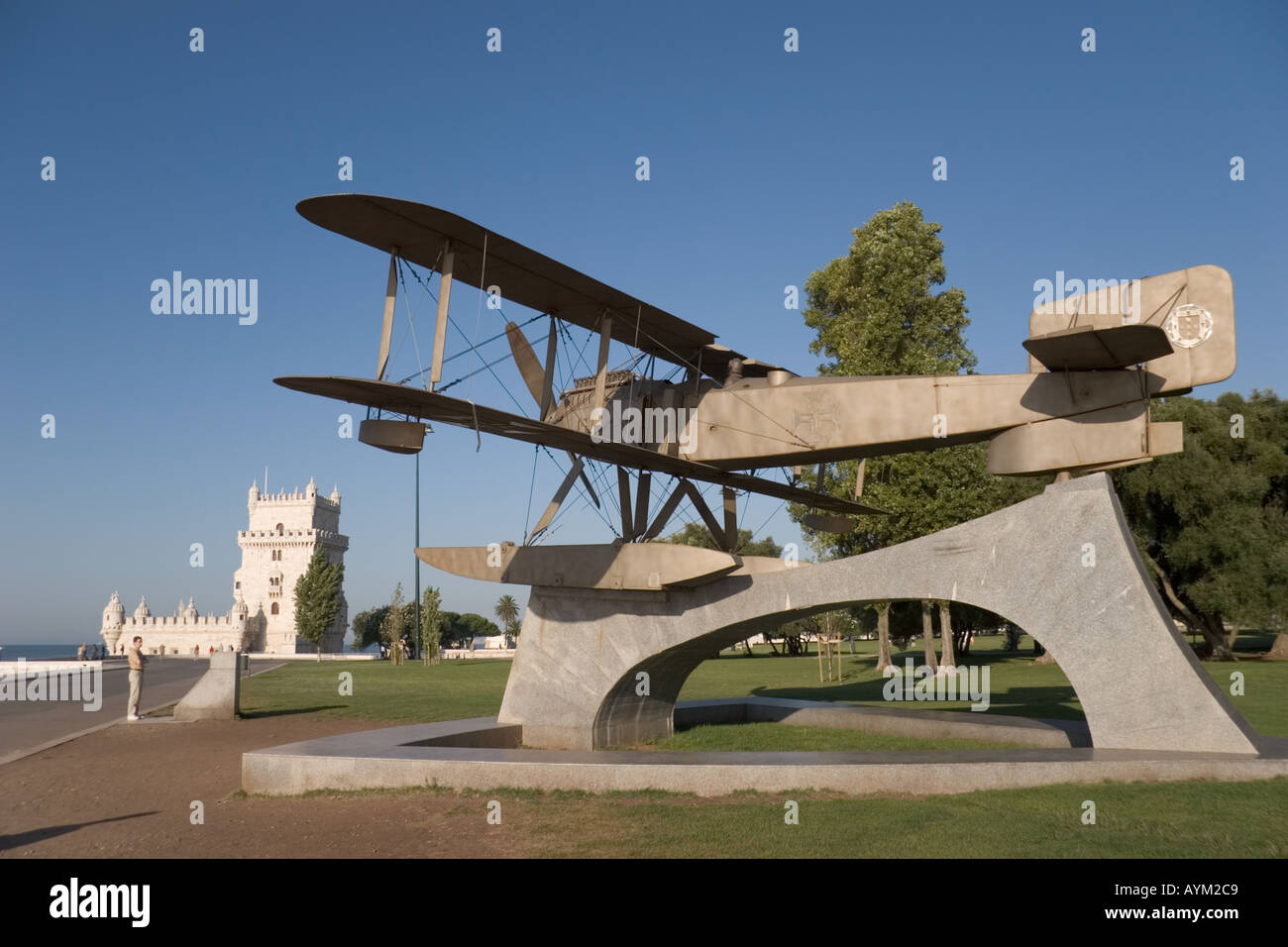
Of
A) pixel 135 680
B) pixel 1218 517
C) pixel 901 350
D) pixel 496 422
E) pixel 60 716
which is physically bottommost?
pixel 60 716

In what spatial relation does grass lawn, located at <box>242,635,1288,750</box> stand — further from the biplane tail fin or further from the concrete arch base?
the biplane tail fin

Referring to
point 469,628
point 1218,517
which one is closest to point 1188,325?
point 1218,517

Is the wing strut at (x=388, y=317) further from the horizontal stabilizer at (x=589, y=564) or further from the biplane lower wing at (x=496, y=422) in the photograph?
the horizontal stabilizer at (x=589, y=564)

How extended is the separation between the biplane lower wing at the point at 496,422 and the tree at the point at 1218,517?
2709 centimetres

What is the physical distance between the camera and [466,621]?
5384 inches

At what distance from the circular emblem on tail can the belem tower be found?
91.3 m

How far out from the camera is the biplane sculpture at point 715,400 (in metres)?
12.6

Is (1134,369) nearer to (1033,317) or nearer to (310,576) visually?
(1033,317)

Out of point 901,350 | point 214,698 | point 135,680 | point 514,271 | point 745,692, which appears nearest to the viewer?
point 514,271

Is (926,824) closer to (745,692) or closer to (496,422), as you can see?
(496,422)

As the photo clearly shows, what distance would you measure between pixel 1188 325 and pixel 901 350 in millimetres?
23404

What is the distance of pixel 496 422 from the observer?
13.5 meters

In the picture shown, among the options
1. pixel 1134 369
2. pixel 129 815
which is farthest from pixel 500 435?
pixel 1134 369

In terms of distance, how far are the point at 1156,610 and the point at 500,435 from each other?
9.70 meters
